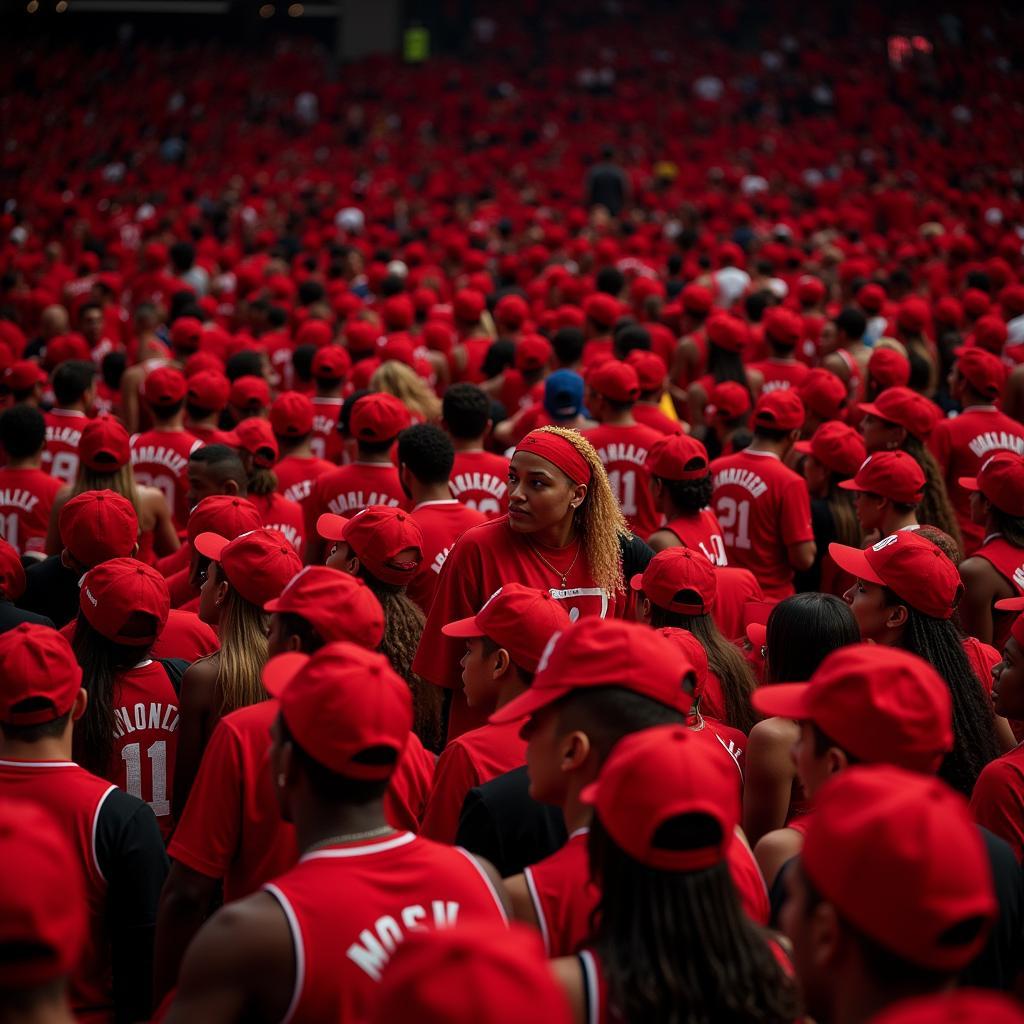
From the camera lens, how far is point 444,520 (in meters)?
5.95

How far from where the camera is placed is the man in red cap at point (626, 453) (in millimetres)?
7332

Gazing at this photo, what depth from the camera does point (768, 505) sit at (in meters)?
6.89

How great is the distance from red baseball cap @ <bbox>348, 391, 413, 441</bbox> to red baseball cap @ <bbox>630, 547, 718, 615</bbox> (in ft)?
7.51

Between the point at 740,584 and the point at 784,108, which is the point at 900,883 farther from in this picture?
the point at 784,108

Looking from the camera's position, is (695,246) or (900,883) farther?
(695,246)

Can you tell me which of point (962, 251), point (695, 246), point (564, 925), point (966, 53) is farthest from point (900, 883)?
point (966, 53)

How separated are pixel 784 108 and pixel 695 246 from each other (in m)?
15.1

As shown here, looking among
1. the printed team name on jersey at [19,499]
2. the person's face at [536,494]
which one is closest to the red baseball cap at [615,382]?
the person's face at [536,494]

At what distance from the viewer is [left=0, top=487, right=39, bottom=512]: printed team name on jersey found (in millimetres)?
7027

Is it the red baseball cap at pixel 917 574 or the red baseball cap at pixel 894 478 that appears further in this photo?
the red baseball cap at pixel 894 478

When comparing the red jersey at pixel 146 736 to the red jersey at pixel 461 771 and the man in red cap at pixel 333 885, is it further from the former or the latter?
the man in red cap at pixel 333 885

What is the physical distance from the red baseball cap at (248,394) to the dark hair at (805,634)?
5.09 meters

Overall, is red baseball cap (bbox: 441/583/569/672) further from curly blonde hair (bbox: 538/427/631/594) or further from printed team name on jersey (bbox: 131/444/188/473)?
printed team name on jersey (bbox: 131/444/188/473)

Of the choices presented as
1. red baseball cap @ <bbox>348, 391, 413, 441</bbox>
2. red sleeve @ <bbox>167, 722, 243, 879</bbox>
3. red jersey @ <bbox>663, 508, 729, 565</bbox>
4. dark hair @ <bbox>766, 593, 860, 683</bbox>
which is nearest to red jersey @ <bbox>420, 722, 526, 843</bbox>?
red sleeve @ <bbox>167, 722, 243, 879</bbox>
